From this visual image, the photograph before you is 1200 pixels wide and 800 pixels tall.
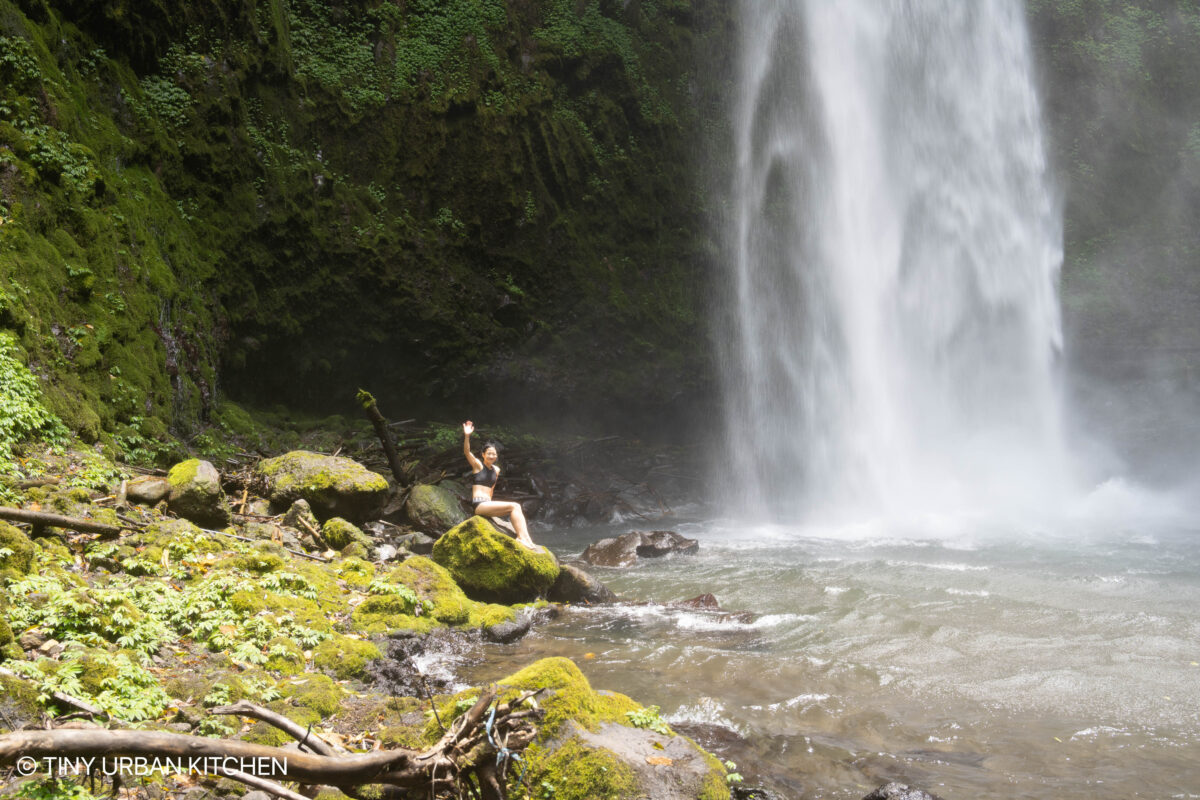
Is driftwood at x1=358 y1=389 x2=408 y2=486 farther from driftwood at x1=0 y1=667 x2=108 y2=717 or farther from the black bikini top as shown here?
driftwood at x1=0 y1=667 x2=108 y2=717

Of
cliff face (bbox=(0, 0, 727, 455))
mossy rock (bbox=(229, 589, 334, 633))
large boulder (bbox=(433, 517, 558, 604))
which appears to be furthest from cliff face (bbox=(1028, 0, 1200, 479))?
mossy rock (bbox=(229, 589, 334, 633))

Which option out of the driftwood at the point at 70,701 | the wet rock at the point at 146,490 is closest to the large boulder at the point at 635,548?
the wet rock at the point at 146,490

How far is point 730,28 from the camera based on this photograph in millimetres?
20875

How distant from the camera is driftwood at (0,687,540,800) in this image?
189 centimetres

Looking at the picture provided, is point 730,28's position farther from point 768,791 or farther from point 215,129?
point 768,791

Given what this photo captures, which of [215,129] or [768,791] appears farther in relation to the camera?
[215,129]

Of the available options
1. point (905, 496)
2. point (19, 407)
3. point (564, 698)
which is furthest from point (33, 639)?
point (905, 496)

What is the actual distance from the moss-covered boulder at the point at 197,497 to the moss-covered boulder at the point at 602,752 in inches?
179

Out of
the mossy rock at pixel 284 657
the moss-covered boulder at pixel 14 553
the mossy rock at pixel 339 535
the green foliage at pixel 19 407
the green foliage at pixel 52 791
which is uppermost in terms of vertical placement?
the green foliage at pixel 19 407

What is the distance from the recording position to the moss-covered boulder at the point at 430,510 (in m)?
10.1

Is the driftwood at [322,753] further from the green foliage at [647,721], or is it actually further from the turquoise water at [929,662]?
the turquoise water at [929,662]

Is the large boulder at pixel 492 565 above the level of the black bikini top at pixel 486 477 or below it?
below

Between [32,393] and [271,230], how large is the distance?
8.07m

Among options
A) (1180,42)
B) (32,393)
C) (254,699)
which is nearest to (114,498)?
(32,393)
